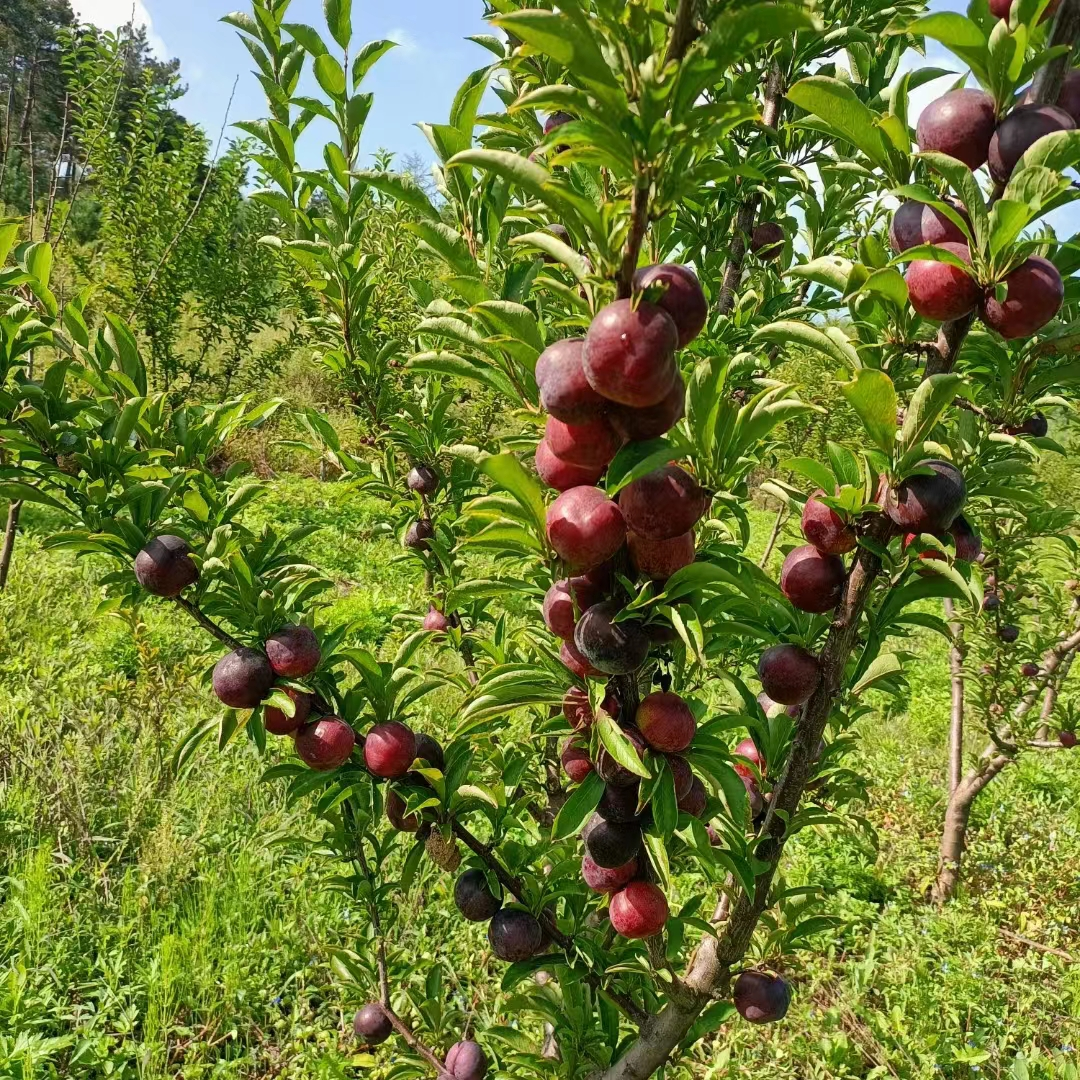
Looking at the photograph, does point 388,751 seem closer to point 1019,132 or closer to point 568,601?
point 568,601

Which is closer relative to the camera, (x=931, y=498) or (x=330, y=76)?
(x=931, y=498)

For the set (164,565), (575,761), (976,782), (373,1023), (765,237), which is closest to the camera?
(575,761)

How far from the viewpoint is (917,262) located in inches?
31.5

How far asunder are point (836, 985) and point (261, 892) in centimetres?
262

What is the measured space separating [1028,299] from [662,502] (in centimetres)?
45

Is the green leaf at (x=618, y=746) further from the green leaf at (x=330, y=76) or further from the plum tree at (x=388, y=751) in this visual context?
the green leaf at (x=330, y=76)

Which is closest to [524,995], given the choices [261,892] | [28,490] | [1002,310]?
[28,490]

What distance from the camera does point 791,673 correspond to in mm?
981

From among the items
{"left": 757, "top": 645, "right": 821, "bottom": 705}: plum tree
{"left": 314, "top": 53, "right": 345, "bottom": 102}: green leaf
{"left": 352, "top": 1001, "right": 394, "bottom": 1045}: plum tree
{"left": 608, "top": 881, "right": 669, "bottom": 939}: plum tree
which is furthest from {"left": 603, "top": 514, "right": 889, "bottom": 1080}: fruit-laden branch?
{"left": 314, "top": 53, "right": 345, "bottom": 102}: green leaf

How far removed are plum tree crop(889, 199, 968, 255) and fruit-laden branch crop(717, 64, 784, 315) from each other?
3.06 feet

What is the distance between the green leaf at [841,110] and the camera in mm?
796

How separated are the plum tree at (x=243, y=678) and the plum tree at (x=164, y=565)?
6.1 inches

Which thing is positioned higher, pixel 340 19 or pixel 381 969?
pixel 340 19

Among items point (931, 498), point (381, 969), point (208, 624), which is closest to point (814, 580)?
point (931, 498)
